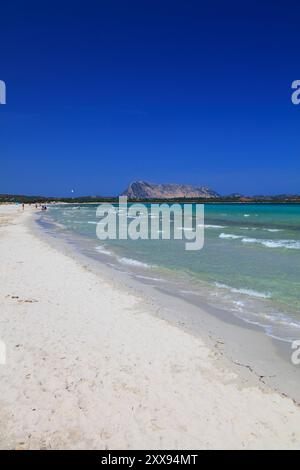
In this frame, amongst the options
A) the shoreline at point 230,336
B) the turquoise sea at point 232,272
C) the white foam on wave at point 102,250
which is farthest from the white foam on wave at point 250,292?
the white foam on wave at point 102,250

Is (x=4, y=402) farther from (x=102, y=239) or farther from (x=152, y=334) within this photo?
(x=102, y=239)

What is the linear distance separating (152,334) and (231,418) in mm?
2750

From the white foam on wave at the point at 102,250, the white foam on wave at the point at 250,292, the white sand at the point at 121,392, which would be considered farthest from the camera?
the white foam on wave at the point at 102,250

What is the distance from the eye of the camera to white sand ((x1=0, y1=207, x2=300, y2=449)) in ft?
13.0

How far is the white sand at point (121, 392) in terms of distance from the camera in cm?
396

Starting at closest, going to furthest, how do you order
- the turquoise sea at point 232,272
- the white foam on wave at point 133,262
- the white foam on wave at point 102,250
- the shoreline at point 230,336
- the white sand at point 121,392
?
1. the white sand at point 121,392
2. the shoreline at point 230,336
3. the turquoise sea at point 232,272
4. the white foam on wave at point 133,262
5. the white foam on wave at point 102,250

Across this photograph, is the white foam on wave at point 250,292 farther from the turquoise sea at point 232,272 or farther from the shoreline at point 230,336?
the shoreline at point 230,336

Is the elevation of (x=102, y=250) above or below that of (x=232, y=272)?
above

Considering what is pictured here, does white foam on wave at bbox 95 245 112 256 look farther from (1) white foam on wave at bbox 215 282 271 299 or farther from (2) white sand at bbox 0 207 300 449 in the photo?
(2) white sand at bbox 0 207 300 449

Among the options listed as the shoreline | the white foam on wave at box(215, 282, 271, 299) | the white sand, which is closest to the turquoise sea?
the white foam on wave at box(215, 282, 271, 299)

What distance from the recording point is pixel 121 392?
4.77 meters

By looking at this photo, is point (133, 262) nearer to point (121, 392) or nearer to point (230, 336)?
point (230, 336)

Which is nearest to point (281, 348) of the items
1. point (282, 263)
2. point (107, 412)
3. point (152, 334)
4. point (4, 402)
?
point (152, 334)

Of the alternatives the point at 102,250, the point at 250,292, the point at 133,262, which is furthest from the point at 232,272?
the point at 102,250
